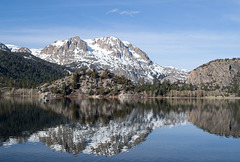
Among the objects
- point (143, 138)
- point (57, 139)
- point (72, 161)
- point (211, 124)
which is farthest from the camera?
point (211, 124)

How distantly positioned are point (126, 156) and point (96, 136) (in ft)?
51.5

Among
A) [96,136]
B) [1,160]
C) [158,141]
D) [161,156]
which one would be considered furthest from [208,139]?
[1,160]

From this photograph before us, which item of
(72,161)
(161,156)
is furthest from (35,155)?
(161,156)

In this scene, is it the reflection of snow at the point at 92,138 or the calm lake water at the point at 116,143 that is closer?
the calm lake water at the point at 116,143

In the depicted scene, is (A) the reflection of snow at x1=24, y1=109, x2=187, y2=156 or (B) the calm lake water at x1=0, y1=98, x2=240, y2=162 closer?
(B) the calm lake water at x1=0, y1=98, x2=240, y2=162

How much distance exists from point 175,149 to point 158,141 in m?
6.77

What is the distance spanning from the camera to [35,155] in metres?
40.4

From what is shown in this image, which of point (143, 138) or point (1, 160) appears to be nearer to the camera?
point (1, 160)

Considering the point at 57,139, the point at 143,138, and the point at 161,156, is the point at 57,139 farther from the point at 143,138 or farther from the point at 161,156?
the point at 161,156

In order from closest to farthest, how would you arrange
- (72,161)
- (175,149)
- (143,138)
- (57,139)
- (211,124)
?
(72,161) < (175,149) < (57,139) < (143,138) < (211,124)

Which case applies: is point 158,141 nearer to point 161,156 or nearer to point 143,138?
point 143,138

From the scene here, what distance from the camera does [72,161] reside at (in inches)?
1459

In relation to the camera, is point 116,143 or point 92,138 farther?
point 92,138

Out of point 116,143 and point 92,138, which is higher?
point 92,138
